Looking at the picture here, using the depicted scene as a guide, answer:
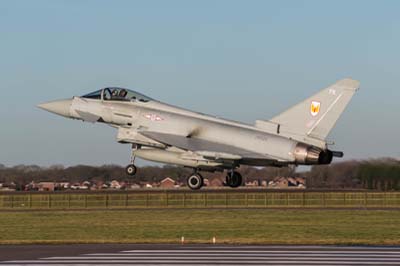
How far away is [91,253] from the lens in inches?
Answer: 1161

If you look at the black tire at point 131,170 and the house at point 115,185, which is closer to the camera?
the black tire at point 131,170

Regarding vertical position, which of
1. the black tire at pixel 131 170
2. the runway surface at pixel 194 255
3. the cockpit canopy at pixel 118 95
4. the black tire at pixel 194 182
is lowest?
the runway surface at pixel 194 255

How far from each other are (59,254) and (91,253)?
3.37 feet

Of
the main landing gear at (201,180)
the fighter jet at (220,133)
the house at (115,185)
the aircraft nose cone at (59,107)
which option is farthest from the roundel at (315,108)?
the house at (115,185)

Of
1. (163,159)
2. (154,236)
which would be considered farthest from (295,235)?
(163,159)

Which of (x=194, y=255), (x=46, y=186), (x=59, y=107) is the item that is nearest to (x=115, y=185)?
(x=46, y=186)

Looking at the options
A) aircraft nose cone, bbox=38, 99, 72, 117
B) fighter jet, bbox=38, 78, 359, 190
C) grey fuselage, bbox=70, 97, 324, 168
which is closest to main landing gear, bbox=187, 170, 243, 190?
fighter jet, bbox=38, 78, 359, 190

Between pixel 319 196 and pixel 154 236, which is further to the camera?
pixel 319 196

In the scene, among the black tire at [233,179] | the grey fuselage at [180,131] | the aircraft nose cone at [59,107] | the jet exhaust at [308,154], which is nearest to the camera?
the jet exhaust at [308,154]

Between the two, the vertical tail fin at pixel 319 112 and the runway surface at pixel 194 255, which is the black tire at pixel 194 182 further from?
the vertical tail fin at pixel 319 112

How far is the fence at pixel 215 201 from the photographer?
63.2 metres

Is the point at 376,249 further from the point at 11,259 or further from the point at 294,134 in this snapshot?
the point at 11,259

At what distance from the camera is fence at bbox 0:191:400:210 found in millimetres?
63219

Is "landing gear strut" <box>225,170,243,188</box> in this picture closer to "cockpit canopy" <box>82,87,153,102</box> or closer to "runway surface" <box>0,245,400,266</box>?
"runway surface" <box>0,245,400,266</box>
